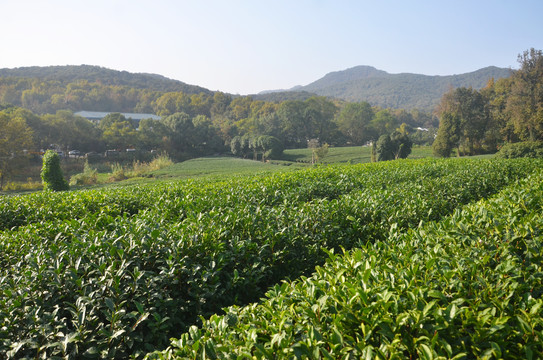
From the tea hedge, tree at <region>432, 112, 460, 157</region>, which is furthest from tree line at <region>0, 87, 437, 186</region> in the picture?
the tea hedge

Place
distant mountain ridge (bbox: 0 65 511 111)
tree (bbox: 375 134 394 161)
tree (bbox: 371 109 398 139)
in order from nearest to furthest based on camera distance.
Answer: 1. tree (bbox: 375 134 394 161)
2. tree (bbox: 371 109 398 139)
3. distant mountain ridge (bbox: 0 65 511 111)

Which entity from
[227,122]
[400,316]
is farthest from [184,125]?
[400,316]

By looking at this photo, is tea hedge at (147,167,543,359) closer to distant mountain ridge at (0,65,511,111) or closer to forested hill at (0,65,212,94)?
distant mountain ridge at (0,65,511,111)

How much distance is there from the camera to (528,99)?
3130cm

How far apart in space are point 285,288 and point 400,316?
771 mm

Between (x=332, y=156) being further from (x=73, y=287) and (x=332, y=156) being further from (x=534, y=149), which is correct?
(x=73, y=287)

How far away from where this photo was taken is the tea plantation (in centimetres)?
144

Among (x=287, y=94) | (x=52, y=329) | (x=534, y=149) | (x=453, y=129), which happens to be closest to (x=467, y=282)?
(x=52, y=329)

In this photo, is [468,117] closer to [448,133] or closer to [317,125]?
[448,133]

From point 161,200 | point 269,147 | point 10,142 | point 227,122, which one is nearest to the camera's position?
point 161,200

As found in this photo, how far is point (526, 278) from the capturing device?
6.19 ft

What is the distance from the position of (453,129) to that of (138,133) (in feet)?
141

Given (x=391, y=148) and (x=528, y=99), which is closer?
(x=528, y=99)

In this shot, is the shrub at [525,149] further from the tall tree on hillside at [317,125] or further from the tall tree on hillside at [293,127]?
the tall tree on hillside at [293,127]
